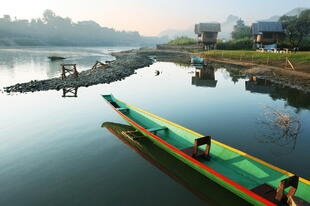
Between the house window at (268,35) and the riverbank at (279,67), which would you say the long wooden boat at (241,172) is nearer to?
the riverbank at (279,67)

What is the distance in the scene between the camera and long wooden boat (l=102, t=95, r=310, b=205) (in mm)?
6461

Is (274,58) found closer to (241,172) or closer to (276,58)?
(276,58)

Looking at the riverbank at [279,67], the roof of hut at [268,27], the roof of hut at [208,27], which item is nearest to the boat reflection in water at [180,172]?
the riverbank at [279,67]

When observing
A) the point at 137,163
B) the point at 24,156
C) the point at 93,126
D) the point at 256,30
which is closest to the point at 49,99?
the point at 93,126

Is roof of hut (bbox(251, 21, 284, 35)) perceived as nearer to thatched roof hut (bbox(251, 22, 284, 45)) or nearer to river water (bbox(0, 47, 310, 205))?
thatched roof hut (bbox(251, 22, 284, 45))

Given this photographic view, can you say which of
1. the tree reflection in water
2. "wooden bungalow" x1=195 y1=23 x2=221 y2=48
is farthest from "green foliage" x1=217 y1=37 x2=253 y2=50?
the tree reflection in water

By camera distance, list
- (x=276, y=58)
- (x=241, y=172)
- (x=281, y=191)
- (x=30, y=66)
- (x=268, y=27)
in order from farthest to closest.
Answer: (x=268, y=27)
(x=30, y=66)
(x=276, y=58)
(x=241, y=172)
(x=281, y=191)

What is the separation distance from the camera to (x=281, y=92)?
2450cm

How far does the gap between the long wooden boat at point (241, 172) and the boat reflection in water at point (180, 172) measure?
78 centimetres

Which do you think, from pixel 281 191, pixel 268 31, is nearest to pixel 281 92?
pixel 281 191

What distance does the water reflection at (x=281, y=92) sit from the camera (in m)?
20.5

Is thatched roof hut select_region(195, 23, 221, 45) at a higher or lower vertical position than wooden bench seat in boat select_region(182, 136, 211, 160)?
higher

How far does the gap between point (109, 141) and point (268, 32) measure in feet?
184

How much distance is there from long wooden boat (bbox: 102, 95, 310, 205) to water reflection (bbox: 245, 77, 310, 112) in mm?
13361
